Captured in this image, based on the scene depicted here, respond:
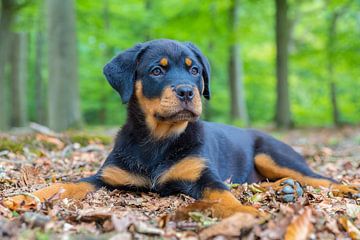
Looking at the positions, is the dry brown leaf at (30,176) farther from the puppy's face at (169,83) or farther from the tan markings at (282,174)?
the tan markings at (282,174)

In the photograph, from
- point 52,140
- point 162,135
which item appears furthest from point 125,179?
point 52,140

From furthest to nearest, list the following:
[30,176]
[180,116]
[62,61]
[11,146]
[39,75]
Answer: [39,75], [62,61], [11,146], [30,176], [180,116]

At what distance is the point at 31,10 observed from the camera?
21062 millimetres

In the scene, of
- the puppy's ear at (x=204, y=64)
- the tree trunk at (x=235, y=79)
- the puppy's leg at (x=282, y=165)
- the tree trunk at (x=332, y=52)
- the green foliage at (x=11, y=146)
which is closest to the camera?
the puppy's ear at (x=204, y=64)

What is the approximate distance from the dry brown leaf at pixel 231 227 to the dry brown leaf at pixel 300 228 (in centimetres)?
27

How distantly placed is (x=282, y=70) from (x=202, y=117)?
11.4 ft

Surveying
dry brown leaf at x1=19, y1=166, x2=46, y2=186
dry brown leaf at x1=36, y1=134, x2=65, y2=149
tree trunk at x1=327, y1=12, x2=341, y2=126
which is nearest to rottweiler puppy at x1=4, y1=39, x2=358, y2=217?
dry brown leaf at x1=19, y1=166, x2=46, y2=186

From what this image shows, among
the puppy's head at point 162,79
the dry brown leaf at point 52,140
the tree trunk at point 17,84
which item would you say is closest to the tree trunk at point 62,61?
the dry brown leaf at point 52,140

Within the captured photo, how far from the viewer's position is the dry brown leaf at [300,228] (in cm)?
311

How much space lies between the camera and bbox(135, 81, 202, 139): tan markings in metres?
4.59

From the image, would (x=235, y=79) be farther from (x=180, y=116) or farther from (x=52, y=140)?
(x=180, y=116)

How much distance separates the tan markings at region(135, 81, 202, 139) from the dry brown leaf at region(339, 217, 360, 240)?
69.6 inches

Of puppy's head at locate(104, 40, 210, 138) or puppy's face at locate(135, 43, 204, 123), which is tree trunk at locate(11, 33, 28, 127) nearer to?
puppy's head at locate(104, 40, 210, 138)

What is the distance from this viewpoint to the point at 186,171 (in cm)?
475
